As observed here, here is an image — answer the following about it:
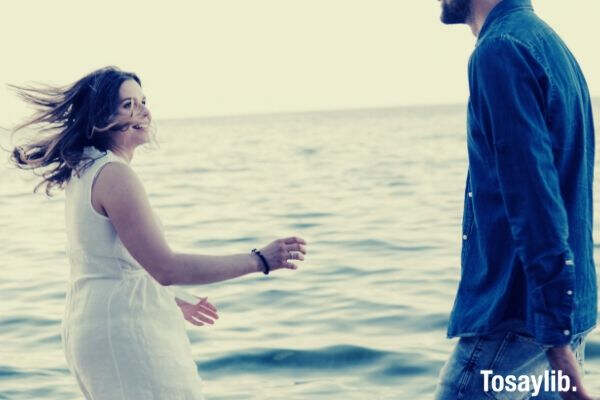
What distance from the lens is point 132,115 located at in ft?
10.00

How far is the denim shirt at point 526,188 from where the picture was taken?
236 centimetres

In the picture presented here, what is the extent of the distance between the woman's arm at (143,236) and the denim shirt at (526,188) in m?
0.76

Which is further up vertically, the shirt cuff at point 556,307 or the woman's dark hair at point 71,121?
the woman's dark hair at point 71,121

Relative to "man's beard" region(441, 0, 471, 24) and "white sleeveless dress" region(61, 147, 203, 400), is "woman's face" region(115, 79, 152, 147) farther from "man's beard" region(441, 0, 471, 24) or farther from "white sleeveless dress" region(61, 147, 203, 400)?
"man's beard" region(441, 0, 471, 24)

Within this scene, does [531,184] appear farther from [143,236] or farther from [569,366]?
[143,236]

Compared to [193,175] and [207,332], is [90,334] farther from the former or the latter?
[193,175]

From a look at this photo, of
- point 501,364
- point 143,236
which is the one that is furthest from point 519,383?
point 143,236

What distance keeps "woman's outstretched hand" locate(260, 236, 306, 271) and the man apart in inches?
21.8

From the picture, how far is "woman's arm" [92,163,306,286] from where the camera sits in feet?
9.29

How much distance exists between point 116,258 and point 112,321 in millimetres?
195

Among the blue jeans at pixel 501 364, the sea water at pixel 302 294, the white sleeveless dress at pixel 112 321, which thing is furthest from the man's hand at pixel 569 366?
the sea water at pixel 302 294

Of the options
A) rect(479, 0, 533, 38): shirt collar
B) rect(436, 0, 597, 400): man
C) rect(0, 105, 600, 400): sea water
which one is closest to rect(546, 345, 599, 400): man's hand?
rect(436, 0, 597, 400): man

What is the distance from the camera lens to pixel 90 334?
2.91 metres

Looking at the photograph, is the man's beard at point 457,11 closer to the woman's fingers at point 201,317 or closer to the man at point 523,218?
the man at point 523,218
